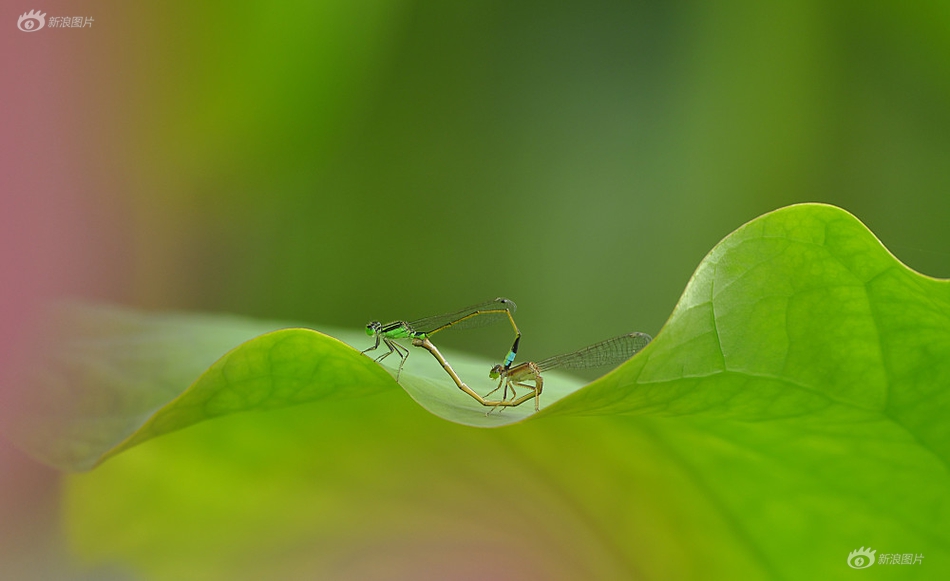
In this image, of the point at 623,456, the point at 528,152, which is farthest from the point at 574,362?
the point at 528,152

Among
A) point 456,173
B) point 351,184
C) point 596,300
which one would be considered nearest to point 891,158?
point 596,300

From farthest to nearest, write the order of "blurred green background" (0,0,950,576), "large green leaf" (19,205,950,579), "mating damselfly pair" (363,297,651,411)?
"blurred green background" (0,0,950,576) < "mating damselfly pair" (363,297,651,411) < "large green leaf" (19,205,950,579)

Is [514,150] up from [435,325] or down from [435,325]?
up

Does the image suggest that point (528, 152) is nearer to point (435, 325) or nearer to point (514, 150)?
point (514, 150)

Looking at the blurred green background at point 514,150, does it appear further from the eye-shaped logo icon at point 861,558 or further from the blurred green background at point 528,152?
the eye-shaped logo icon at point 861,558

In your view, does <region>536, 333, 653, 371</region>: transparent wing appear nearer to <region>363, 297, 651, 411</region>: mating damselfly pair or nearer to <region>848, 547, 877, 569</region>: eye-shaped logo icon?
<region>363, 297, 651, 411</region>: mating damselfly pair

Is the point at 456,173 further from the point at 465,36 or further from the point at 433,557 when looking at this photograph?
the point at 433,557

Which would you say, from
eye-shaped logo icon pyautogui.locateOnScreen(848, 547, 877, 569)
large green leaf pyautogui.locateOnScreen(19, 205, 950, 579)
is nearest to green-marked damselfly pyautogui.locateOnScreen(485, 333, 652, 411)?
→ large green leaf pyautogui.locateOnScreen(19, 205, 950, 579)
